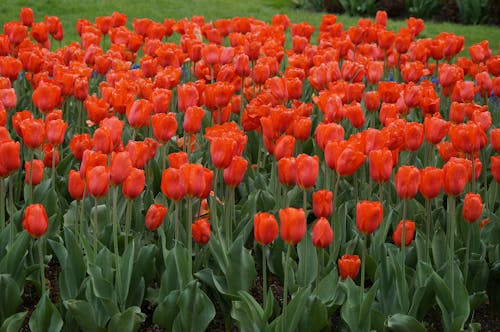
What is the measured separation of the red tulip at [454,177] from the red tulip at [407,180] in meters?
0.09

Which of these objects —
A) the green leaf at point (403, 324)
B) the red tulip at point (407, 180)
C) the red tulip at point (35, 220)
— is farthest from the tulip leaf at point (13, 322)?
the red tulip at point (407, 180)

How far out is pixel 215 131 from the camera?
3.02 m

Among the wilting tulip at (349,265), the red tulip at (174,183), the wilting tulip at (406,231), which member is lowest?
the wilting tulip at (349,265)

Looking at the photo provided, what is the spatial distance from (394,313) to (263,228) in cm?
66

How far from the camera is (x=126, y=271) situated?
2896 mm

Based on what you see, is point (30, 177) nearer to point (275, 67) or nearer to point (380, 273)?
point (380, 273)

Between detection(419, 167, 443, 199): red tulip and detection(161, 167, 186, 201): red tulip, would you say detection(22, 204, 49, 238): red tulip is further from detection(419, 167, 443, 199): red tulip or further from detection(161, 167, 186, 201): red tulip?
detection(419, 167, 443, 199): red tulip

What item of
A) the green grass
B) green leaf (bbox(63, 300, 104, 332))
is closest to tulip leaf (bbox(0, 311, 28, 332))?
green leaf (bbox(63, 300, 104, 332))

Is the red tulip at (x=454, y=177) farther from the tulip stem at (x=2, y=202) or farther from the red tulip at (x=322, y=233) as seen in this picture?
the tulip stem at (x=2, y=202)

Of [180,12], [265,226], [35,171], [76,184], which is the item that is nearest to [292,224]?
[265,226]

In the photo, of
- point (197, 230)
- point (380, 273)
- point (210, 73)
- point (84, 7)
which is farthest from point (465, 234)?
point (84, 7)

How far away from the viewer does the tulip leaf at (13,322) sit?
270cm

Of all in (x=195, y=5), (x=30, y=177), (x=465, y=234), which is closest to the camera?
(x=30, y=177)

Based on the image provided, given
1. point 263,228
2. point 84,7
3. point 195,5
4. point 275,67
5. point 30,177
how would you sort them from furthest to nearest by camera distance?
point 195,5 < point 84,7 < point 275,67 < point 30,177 < point 263,228
